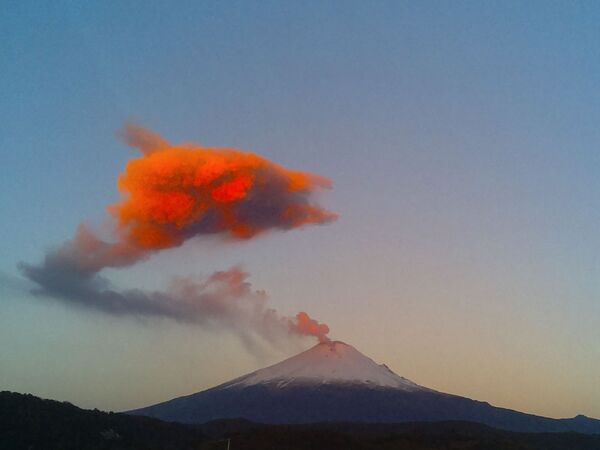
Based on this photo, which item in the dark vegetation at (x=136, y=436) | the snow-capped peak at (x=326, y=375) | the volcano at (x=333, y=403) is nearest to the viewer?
the dark vegetation at (x=136, y=436)

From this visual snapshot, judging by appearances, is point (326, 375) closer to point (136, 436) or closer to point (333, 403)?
point (333, 403)

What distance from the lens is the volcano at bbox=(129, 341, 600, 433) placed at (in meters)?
151

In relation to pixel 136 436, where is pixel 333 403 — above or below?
above

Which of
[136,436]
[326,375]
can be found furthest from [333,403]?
[136,436]

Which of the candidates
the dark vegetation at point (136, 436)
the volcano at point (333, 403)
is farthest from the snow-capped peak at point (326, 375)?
the dark vegetation at point (136, 436)

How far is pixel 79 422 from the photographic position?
217 ft

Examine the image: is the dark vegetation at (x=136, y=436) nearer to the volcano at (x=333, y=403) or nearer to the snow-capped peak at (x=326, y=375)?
the volcano at (x=333, y=403)

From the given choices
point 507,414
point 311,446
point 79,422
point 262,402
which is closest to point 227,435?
point 311,446

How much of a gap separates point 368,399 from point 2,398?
354 ft

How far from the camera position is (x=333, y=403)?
161m

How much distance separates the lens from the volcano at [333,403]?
15112 centimetres

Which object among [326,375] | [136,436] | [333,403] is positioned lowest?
[136,436]

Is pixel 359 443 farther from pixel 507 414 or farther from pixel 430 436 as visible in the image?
pixel 507 414

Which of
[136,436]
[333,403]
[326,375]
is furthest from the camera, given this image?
[326,375]
